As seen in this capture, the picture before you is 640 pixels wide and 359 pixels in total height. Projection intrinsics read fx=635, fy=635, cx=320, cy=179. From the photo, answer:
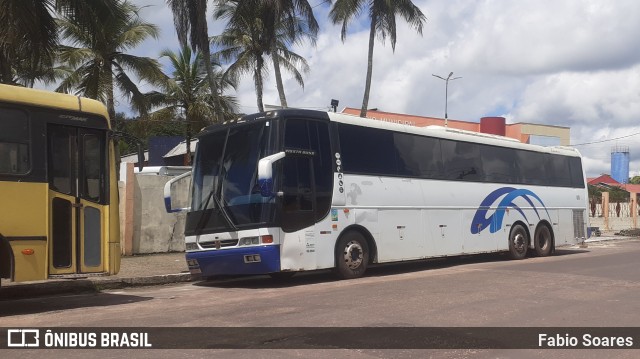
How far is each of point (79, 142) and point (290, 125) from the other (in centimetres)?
386

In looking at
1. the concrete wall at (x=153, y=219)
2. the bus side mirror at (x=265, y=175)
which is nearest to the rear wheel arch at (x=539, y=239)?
the concrete wall at (x=153, y=219)

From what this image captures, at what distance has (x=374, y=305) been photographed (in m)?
8.90

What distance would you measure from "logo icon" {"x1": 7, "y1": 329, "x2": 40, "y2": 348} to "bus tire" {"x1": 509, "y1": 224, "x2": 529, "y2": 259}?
12900mm

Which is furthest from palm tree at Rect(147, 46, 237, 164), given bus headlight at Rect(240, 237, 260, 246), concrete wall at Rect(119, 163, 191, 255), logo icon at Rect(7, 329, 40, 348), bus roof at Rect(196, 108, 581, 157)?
logo icon at Rect(7, 329, 40, 348)

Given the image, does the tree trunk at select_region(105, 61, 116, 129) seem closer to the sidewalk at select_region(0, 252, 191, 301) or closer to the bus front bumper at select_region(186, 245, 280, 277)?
the sidewalk at select_region(0, 252, 191, 301)

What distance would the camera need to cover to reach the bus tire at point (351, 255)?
40.7 feet

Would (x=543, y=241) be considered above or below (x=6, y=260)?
below

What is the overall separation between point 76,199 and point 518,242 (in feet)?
40.2

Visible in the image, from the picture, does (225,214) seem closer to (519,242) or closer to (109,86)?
(519,242)

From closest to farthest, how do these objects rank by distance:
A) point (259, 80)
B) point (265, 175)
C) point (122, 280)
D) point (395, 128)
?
1. point (265, 175)
2. point (122, 280)
3. point (395, 128)
4. point (259, 80)

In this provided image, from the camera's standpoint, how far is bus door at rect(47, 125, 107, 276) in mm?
8930

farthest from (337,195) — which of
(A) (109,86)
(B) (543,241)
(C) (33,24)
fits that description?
(A) (109,86)

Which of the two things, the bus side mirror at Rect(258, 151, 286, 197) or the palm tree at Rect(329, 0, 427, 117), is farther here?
the palm tree at Rect(329, 0, 427, 117)

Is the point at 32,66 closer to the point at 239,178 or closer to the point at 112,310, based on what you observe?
the point at 239,178
